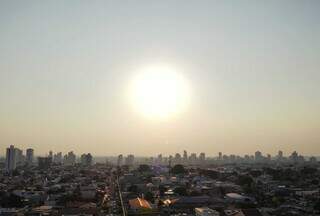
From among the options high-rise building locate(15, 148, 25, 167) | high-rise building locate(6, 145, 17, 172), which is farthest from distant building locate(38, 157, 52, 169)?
high-rise building locate(15, 148, 25, 167)

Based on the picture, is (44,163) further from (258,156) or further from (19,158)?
(258,156)

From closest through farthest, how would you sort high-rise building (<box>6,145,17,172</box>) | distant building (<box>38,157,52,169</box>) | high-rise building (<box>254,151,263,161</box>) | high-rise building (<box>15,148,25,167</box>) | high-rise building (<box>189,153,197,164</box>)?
1. distant building (<box>38,157,52,169</box>)
2. high-rise building (<box>6,145,17,172</box>)
3. high-rise building (<box>15,148,25,167</box>)
4. high-rise building (<box>189,153,197,164</box>)
5. high-rise building (<box>254,151,263,161</box>)

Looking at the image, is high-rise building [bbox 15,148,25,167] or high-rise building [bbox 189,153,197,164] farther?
high-rise building [bbox 189,153,197,164]

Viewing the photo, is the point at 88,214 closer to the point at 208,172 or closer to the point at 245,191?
the point at 245,191

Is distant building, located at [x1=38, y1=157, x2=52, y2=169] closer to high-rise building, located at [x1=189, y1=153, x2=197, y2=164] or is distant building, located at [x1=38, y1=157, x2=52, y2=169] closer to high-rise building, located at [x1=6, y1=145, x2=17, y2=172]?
high-rise building, located at [x1=6, y1=145, x2=17, y2=172]

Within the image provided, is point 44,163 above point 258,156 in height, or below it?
below

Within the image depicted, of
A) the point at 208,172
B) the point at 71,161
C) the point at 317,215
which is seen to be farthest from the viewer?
the point at 71,161

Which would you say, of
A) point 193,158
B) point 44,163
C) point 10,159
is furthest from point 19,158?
point 193,158

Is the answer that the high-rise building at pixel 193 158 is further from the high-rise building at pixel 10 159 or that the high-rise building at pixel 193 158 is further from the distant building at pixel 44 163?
the high-rise building at pixel 10 159

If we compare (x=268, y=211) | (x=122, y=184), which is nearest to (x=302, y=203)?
(x=268, y=211)

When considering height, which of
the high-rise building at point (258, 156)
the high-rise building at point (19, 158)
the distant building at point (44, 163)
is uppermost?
the high-rise building at point (258, 156)

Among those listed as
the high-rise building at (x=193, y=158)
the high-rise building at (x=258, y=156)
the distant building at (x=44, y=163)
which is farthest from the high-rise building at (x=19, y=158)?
the high-rise building at (x=258, y=156)
